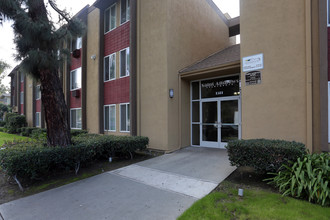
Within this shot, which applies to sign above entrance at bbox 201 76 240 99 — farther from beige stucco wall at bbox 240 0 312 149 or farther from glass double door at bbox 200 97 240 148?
beige stucco wall at bbox 240 0 312 149

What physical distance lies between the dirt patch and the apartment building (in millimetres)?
2494

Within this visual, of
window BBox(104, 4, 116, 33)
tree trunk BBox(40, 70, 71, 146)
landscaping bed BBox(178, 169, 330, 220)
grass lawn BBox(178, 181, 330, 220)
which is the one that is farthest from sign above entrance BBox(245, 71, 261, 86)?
window BBox(104, 4, 116, 33)

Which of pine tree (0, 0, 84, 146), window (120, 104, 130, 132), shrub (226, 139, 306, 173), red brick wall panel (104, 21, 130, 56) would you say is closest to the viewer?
shrub (226, 139, 306, 173)

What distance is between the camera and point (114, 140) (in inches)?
275

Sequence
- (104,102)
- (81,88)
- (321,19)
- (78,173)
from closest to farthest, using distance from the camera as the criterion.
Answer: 1. (321,19)
2. (78,173)
3. (104,102)
4. (81,88)

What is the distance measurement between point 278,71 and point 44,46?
24.0ft

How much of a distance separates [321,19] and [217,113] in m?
4.75

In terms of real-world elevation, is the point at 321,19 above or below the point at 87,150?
above

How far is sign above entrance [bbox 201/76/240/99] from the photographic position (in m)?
8.04

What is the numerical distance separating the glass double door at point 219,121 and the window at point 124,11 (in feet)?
20.7

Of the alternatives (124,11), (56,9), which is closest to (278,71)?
(56,9)

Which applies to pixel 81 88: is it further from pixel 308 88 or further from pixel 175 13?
pixel 308 88

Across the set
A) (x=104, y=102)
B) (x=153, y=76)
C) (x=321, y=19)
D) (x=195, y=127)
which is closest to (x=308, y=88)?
(x=321, y=19)

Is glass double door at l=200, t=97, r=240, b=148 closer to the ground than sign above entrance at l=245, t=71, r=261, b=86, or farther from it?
closer to the ground
